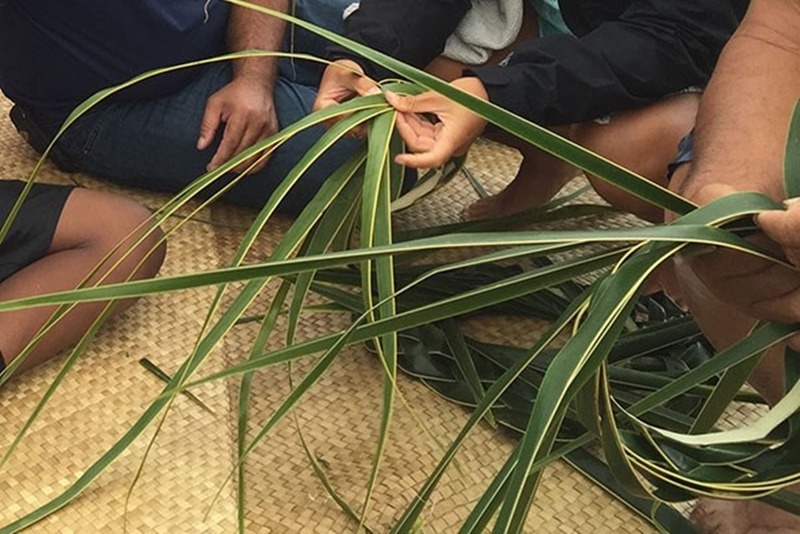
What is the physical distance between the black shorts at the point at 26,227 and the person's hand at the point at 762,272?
579 millimetres

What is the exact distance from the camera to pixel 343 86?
3.15 ft

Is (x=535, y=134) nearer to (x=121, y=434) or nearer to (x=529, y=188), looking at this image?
(x=121, y=434)

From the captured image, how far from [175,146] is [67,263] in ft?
0.92

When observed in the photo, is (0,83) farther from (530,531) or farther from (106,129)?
(530,531)

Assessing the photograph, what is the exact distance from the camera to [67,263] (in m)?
0.99

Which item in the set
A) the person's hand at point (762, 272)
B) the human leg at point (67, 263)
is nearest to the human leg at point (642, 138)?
the person's hand at point (762, 272)

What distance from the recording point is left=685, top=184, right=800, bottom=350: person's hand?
62 centimetres

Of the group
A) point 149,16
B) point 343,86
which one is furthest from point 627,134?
point 149,16

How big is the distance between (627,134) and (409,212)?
0.35 m

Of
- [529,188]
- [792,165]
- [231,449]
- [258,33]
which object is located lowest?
[231,449]

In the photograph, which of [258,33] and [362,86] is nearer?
[362,86]

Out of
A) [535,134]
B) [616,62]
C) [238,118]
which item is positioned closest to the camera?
[535,134]

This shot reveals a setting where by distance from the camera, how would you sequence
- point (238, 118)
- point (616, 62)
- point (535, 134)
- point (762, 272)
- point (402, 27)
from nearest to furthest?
point (535, 134)
point (762, 272)
point (616, 62)
point (402, 27)
point (238, 118)

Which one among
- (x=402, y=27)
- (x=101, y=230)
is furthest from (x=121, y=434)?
(x=402, y=27)
